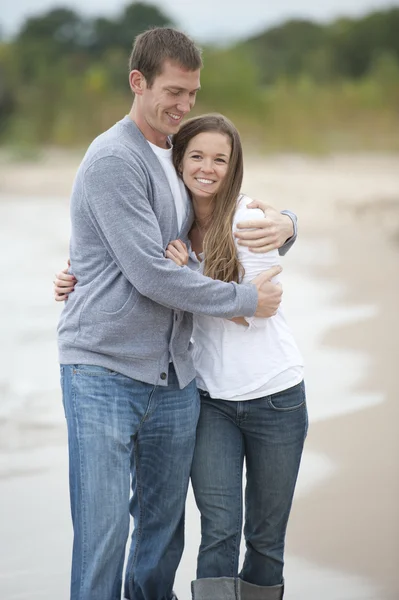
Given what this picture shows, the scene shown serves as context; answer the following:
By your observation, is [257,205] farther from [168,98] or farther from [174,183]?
[168,98]

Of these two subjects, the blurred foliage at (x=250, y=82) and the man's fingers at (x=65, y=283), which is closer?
the man's fingers at (x=65, y=283)

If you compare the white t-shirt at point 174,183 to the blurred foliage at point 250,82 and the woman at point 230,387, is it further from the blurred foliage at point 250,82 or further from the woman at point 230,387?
the blurred foliage at point 250,82

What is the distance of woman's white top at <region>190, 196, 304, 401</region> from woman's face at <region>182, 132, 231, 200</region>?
11 cm

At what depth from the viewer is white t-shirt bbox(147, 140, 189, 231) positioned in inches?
102

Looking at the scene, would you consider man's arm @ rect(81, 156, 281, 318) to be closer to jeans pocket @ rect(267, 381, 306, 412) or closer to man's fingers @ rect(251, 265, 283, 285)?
man's fingers @ rect(251, 265, 283, 285)

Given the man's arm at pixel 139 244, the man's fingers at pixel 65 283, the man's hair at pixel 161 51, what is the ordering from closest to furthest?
the man's arm at pixel 139 244 → the man's hair at pixel 161 51 → the man's fingers at pixel 65 283

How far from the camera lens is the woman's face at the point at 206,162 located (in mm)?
2557

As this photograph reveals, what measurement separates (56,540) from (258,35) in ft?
91.5

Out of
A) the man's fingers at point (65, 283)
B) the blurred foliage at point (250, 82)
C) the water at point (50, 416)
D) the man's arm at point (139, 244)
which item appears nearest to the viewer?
the man's arm at point (139, 244)

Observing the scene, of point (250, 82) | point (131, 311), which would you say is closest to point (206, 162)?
point (131, 311)

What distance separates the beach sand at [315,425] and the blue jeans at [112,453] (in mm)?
834

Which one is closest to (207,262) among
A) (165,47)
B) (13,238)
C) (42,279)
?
(165,47)

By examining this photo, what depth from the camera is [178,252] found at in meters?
2.49

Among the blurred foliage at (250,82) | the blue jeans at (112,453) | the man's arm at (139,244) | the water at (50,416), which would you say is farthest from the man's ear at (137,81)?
the blurred foliage at (250,82)
